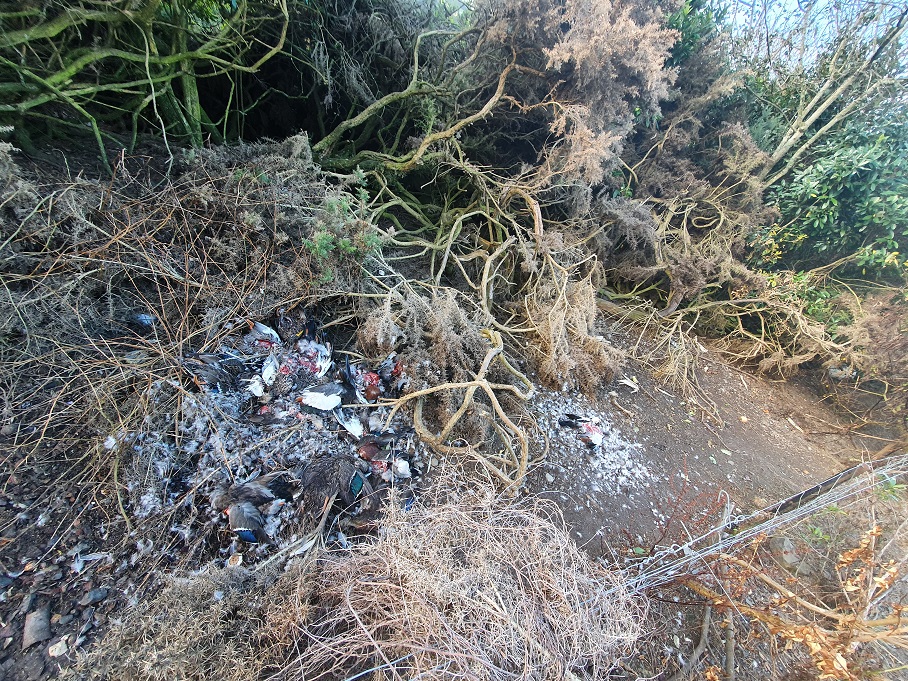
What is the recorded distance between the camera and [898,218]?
3811 millimetres

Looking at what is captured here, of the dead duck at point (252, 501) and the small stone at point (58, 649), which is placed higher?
the dead duck at point (252, 501)

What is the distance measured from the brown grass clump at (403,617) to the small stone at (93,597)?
0.22 metres

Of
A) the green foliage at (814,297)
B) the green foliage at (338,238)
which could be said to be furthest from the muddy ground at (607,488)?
the green foliage at (338,238)

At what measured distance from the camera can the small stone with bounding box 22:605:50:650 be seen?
4.37 feet

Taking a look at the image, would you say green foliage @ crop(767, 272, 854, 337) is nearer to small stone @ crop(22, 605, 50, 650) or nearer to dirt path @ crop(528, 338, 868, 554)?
dirt path @ crop(528, 338, 868, 554)

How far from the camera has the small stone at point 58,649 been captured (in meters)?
1.33

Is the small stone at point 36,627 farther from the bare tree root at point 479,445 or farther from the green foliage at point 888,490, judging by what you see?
the green foliage at point 888,490

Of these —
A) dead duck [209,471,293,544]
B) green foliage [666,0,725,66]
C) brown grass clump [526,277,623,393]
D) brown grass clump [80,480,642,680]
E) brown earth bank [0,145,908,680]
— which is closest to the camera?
brown grass clump [80,480,642,680]

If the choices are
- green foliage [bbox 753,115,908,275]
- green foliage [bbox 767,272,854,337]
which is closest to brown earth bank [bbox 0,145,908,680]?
green foliage [bbox 767,272,854,337]

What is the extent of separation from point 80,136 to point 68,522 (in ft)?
8.18

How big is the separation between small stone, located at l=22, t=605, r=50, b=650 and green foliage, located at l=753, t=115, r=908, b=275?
21.4 feet

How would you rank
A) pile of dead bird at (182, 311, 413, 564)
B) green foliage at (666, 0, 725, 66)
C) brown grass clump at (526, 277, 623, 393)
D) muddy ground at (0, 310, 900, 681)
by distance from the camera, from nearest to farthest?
muddy ground at (0, 310, 900, 681), pile of dead bird at (182, 311, 413, 564), brown grass clump at (526, 277, 623, 393), green foliage at (666, 0, 725, 66)

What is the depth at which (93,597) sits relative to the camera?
1.48m

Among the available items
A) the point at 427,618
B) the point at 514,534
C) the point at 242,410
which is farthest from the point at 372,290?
the point at 427,618
